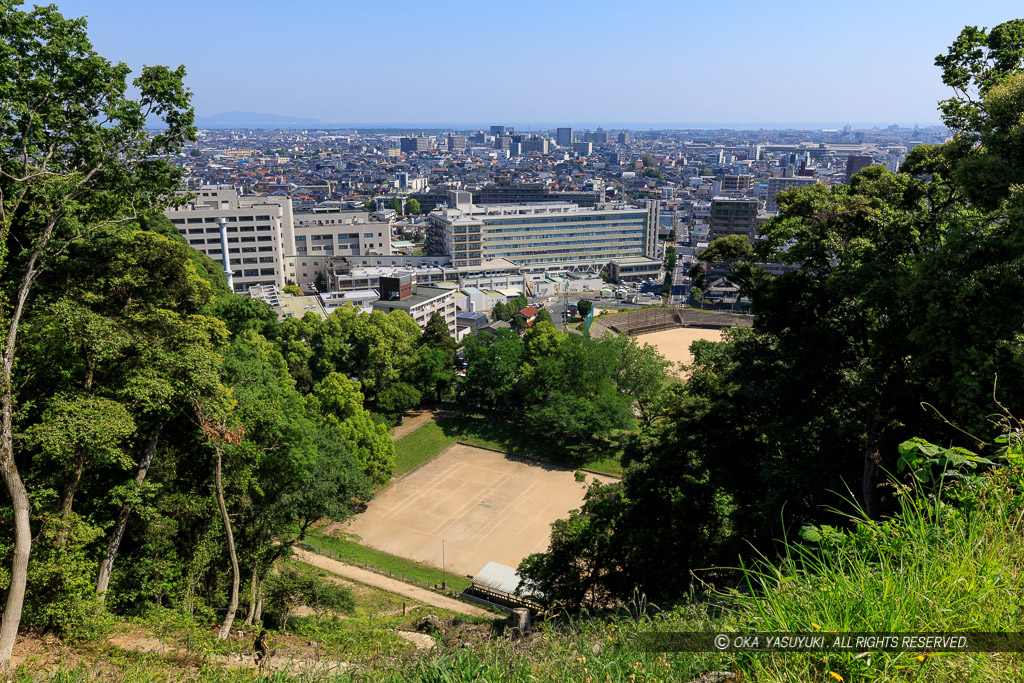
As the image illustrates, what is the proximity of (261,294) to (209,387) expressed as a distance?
3257cm

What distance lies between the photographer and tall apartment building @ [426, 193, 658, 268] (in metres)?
64.5

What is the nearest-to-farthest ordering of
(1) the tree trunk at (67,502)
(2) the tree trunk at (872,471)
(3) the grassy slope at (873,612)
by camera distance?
(3) the grassy slope at (873,612), (1) the tree trunk at (67,502), (2) the tree trunk at (872,471)

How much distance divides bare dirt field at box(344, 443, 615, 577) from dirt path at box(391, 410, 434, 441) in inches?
82.4

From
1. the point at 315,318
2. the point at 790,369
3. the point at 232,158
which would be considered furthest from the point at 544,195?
the point at 232,158

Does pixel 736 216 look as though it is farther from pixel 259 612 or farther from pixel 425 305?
pixel 259 612

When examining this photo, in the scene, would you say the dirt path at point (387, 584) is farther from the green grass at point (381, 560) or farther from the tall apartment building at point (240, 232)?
the tall apartment building at point (240, 232)

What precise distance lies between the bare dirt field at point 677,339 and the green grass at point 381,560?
2535cm

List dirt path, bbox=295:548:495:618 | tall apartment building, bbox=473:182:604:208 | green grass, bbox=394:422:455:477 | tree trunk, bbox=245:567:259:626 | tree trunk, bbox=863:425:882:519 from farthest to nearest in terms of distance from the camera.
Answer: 1. tall apartment building, bbox=473:182:604:208
2. green grass, bbox=394:422:455:477
3. dirt path, bbox=295:548:495:618
4. tree trunk, bbox=245:567:259:626
5. tree trunk, bbox=863:425:882:519

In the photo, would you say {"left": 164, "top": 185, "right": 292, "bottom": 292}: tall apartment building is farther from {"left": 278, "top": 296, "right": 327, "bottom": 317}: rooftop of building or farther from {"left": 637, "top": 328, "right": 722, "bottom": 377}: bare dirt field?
{"left": 637, "top": 328, "right": 722, "bottom": 377}: bare dirt field

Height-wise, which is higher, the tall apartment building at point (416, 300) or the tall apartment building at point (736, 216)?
the tall apartment building at point (736, 216)

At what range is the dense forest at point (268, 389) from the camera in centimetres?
731

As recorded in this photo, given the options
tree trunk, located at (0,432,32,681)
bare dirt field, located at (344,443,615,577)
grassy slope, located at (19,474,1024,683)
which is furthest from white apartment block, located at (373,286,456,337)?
grassy slope, located at (19,474,1024,683)

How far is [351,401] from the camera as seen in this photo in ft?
73.8

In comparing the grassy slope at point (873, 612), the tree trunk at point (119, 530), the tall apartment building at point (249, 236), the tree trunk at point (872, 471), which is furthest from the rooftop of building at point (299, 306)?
the grassy slope at point (873, 612)
